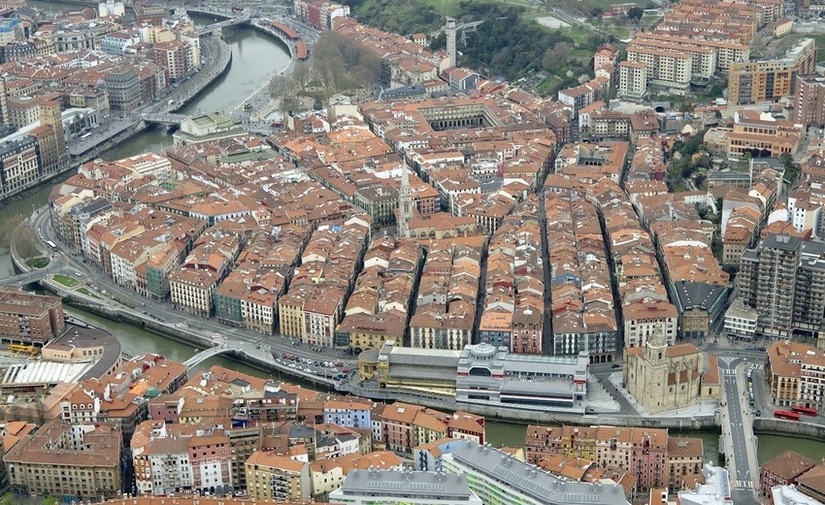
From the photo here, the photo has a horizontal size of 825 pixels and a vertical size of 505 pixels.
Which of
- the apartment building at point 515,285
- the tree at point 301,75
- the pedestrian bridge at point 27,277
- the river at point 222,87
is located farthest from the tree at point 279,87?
the pedestrian bridge at point 27,277

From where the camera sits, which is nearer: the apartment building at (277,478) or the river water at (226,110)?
the apartment building at (277,478)

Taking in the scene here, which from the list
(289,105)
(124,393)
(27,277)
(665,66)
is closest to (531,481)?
(124,393)

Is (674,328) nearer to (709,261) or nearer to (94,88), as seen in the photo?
(709,261)

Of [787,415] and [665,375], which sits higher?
[665,375]

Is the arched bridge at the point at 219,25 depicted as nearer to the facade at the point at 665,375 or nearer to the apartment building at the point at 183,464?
the facade at the point at 665,375

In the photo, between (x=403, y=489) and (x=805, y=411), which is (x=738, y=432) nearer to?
(x=805, y=411)

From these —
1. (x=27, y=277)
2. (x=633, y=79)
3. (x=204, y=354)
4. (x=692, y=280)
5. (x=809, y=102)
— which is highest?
(x=809, y=102)
